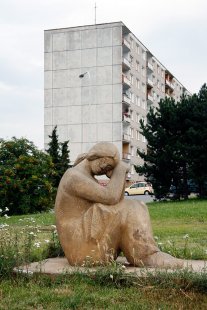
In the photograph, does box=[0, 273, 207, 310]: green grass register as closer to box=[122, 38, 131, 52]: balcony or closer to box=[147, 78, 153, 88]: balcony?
box=[122, 38, 131, 52]: balcony

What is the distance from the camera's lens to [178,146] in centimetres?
2494

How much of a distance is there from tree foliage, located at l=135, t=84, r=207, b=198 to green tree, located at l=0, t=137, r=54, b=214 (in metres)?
6.25

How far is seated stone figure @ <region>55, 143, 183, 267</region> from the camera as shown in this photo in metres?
6.52

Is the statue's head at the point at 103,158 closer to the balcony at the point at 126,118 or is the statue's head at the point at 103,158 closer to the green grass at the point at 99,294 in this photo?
the green grass at the point at 99,294

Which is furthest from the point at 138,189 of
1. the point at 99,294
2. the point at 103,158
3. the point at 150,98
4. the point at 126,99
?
the point at 99,294

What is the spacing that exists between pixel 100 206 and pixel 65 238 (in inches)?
25.0

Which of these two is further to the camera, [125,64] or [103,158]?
[125,64]

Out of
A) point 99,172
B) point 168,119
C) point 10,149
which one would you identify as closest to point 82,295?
point 99,172

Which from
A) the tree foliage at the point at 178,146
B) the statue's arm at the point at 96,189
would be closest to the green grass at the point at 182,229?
the statue's arm at the point at 96,189

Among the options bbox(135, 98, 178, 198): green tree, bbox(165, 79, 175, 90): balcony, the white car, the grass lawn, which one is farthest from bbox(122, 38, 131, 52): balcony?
the grass lawn

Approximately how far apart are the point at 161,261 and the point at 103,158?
1.48 metres

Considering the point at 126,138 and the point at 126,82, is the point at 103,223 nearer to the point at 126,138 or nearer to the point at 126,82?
the point at 126,138

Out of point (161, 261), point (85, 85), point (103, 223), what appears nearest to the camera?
point (161, 261)

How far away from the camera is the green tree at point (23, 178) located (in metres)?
20.7
